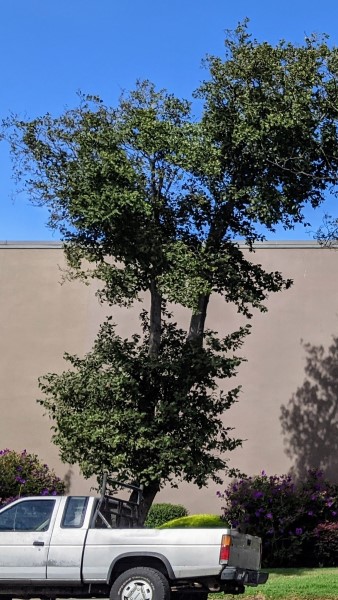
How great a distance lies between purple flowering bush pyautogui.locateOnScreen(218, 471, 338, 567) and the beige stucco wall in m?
0.91

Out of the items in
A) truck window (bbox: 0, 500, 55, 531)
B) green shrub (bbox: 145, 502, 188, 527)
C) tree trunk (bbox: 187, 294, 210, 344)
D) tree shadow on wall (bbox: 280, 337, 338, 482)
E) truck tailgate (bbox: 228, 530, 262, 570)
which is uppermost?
tree trunk (bbox: 187, 294, 210, 344)

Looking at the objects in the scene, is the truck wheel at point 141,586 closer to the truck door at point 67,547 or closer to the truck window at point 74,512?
the truck door at point 67,547

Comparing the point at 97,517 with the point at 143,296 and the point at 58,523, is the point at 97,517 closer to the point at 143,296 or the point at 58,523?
the point at 58,523

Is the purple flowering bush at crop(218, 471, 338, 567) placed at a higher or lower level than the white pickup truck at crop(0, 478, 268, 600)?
higher

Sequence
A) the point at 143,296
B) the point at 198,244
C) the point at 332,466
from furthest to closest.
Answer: the point at 143,296
the point at 332,466
the point at 198,244

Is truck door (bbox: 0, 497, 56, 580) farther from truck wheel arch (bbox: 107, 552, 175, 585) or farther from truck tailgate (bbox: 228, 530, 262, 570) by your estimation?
truck tailgate (bbox: 228, 530, 262, 570)

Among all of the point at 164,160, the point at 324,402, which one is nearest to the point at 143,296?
the point at 324,402

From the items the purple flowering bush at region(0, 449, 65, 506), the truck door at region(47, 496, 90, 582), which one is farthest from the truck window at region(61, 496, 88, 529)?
the purple flowering bush at region(0, 449, 65, 506)

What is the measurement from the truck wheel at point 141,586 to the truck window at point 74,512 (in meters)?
0.96

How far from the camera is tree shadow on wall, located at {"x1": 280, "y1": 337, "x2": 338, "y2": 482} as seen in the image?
2156 cm

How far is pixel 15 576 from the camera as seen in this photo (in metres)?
11.0

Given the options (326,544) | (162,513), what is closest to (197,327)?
(162,513)

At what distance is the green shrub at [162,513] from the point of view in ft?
68.0

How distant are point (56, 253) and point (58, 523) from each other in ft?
44.3
